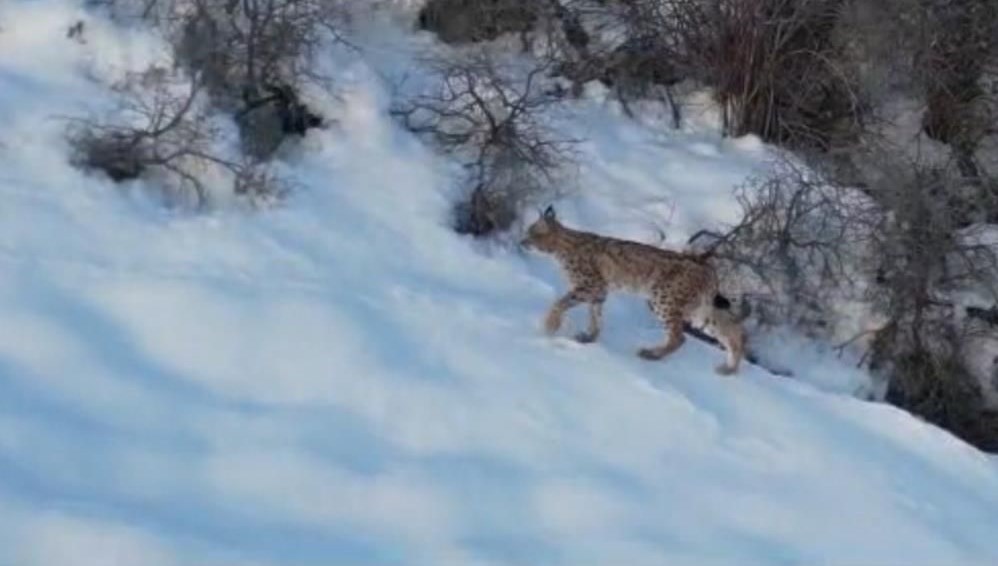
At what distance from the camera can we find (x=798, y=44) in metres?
17.0

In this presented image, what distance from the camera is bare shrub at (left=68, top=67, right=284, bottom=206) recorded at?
13969mm

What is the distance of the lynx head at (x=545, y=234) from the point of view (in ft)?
42.1

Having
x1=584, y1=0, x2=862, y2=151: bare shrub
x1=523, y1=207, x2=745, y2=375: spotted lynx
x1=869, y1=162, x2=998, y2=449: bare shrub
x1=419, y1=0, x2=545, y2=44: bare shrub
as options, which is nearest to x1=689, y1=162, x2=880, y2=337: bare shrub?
x1=869, y1=162, x2=998, y2=449: bare shrub

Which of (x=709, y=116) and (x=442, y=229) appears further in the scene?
(x=709, y=116)

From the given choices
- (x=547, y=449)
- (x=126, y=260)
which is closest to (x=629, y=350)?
(x=547, y=449)

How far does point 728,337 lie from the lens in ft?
42.1

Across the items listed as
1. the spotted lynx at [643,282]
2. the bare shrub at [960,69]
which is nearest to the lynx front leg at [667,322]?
the spotted lynx at [643,282]

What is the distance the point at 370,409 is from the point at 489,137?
4.41 meters

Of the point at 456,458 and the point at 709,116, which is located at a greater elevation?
the point at 709,116

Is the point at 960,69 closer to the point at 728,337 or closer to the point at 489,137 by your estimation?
the point at 489,137

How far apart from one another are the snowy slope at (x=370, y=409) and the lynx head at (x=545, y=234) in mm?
552

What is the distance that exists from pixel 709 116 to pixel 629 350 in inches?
189

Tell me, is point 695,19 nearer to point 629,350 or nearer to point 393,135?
point 393,135

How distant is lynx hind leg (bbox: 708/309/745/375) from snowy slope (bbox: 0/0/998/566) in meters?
0.13
